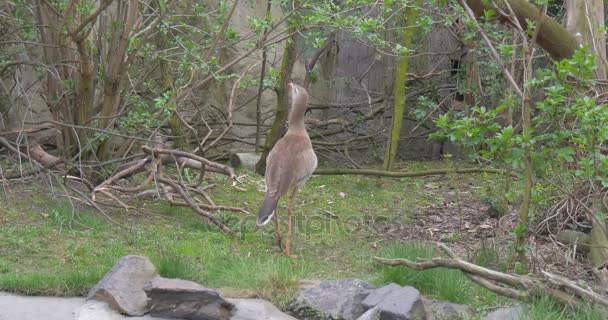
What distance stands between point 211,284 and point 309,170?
5.12ft

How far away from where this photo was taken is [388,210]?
8523mm

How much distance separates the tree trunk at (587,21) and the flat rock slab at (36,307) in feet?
14.3

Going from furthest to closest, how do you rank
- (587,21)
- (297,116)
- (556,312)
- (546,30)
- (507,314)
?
(297,116) < (587,21) < (546,30) < (507,314) < (556,312)

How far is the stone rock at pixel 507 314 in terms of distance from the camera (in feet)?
15.6

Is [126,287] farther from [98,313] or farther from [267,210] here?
[267,210]

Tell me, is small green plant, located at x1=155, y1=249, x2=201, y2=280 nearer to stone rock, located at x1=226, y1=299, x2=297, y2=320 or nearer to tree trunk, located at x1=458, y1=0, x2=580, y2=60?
stone rock, located at x1=226, y1=299, x2=297, y2=320

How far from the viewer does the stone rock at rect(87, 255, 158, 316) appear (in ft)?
16.8

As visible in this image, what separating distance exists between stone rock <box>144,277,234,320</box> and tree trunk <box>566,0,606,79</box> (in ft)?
11.9

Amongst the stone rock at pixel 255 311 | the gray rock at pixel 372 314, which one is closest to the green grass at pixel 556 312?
the gray rock at pixel 372 314

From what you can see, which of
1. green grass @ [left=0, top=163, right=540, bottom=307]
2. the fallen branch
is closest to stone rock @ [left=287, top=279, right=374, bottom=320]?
green grass @ [left=0, top=163, right=540, bottom=307]

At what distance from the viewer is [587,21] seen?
6645mm

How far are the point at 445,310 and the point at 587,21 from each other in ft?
9.58

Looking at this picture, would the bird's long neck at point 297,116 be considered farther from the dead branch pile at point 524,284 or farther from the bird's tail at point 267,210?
the dead branch pile at point 524,284

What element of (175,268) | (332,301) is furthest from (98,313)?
(332,301)
